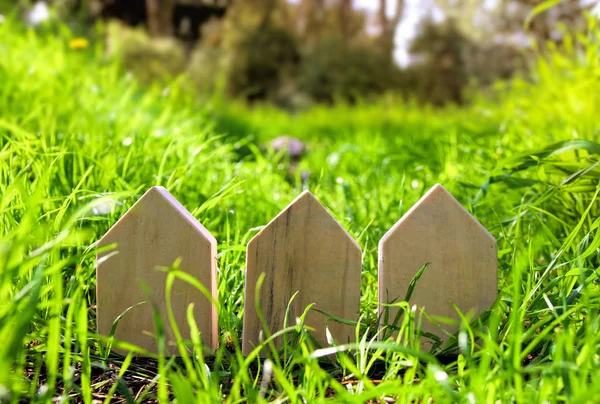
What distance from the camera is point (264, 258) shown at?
0.99 metres

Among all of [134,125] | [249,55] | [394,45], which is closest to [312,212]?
[134,125]

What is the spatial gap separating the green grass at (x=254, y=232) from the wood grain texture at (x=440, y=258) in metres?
0.06

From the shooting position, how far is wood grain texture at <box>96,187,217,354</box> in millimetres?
972

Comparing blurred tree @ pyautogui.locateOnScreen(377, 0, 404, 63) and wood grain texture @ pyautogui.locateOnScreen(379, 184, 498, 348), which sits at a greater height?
wood grain texture @ pyautogui.locateOnScreen(379, 184, 498, 348)

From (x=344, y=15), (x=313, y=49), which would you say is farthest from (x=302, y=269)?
(x=344, y=15)

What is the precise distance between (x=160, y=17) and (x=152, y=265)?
14.9 m

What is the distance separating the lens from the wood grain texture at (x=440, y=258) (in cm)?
100

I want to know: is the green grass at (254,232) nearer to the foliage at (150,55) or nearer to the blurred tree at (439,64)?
the foliage at (150,55)

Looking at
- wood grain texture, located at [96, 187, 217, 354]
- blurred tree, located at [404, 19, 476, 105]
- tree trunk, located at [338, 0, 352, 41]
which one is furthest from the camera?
tree trunk, located at [338, 0, 352, 41]

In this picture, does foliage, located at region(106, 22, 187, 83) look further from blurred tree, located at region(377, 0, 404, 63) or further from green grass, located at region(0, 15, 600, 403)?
blurred tree, located at region(377, 0, 404, 63)

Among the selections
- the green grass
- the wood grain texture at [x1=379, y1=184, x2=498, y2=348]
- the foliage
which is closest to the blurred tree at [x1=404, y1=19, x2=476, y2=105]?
the foliage

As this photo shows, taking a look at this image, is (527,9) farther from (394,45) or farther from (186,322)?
(186,322)

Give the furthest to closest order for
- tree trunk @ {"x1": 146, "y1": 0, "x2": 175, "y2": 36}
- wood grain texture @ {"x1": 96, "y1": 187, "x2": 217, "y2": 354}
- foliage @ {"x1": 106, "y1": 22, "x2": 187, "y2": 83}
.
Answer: tree trunk @ {"x1": 146, "y1": 0, "x2": 175, "y2": 36} → foliage @ {"x1": 106, "y1": 22, "x2": 187, "y2": 83} → wood grain texture @ {"x1": 96, "y1": 187, "x2": 217, "y2": 354}

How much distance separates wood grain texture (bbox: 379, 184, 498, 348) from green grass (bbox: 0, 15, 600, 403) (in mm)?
55
